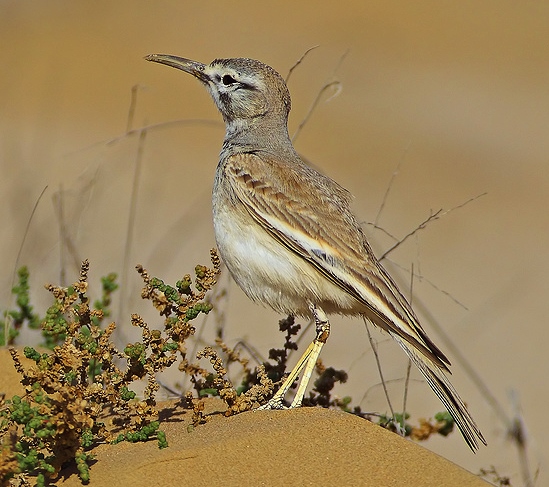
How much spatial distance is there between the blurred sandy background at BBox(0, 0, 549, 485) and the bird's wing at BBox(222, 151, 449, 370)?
411mm

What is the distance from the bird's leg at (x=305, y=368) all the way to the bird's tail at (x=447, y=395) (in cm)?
60

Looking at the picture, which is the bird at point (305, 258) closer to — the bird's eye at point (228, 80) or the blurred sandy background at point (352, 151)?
the blurred sandy background at point (352, 151)

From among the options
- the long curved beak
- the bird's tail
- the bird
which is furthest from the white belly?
the long curved beak

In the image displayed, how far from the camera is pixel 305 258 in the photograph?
5.87 m

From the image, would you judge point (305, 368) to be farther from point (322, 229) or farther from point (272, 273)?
point (322, 229)

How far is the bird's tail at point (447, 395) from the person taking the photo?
534cm

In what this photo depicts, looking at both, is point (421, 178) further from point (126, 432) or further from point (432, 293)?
point (126, 432)

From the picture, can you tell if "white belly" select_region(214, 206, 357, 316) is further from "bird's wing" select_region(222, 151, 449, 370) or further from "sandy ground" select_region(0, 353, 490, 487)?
"sandy ground" select_region(0, 353, 490, 487)

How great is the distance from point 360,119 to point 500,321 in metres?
8.19

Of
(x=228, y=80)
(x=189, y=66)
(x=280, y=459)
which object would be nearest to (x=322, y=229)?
(x=280, y=459)

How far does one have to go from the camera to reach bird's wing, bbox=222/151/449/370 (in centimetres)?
559

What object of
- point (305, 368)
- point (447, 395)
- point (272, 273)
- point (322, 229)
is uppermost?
→ point (322, 229)

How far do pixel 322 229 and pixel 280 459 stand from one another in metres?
1.71

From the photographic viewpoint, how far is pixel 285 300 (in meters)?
6.01
